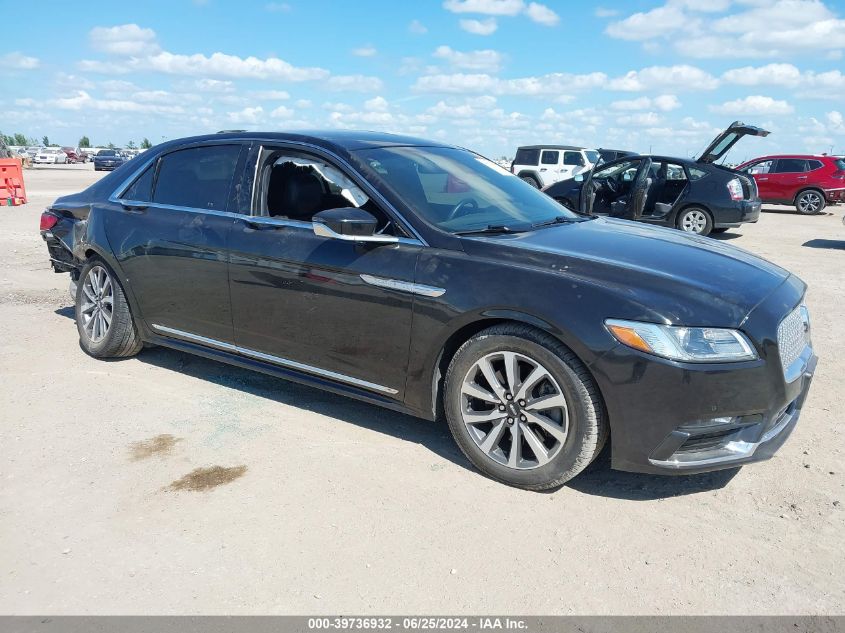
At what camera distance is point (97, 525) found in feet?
10.0

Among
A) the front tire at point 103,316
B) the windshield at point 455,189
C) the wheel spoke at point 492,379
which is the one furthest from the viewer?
the front tire at point 103,316

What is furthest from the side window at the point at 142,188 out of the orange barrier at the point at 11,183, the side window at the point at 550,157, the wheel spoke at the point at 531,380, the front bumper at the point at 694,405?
the side window at the point at 550,157

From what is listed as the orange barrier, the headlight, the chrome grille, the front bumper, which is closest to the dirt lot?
the front bumper

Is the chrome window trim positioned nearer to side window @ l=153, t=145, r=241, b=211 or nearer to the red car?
side window @ l=153, t=145, r=241, b=211

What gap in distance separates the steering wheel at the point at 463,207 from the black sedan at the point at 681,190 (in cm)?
852

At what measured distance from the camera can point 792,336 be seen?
328cm

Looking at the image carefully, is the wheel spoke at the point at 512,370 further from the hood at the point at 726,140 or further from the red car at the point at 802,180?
the red car at the point at 802,180

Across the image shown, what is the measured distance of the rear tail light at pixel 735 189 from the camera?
1239 cm

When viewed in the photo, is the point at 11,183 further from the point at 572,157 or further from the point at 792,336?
the point at 792,336

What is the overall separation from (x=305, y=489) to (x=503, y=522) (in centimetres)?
99

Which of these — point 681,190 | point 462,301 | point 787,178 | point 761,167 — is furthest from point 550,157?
point 462,301
